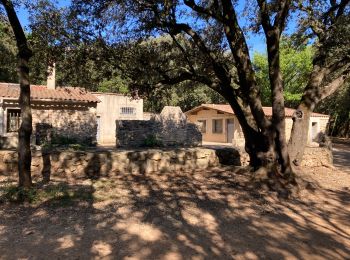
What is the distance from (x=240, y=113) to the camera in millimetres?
10172

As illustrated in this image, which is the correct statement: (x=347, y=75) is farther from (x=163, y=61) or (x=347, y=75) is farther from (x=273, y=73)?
(x=163, y=61)

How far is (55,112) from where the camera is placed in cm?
2072

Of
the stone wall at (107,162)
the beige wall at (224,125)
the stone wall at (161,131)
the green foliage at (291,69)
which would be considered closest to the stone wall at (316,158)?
the stone wall at (107,162)

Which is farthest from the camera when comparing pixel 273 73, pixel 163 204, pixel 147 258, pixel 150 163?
pixel 150 163

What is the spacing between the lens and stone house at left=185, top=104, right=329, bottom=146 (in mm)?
29641

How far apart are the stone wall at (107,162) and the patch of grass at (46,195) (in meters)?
1.62

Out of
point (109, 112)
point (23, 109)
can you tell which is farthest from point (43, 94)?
point (23, 109)

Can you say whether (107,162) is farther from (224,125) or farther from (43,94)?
(224,125)

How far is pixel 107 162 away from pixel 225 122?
21330mm

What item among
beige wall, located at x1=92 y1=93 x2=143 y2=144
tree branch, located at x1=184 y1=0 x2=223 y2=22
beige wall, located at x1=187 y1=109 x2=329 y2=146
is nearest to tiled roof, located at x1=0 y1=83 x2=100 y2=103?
beige wall, located at x1=92 y1=93 x2=143 y2=144

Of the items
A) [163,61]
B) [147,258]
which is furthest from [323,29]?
[147,258]

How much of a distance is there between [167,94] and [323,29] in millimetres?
5078

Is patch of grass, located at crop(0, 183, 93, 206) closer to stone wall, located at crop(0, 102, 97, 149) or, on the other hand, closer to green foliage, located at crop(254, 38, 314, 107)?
stone wall, located at crop(0, 102, 97, 149)

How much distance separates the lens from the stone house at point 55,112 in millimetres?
19672
